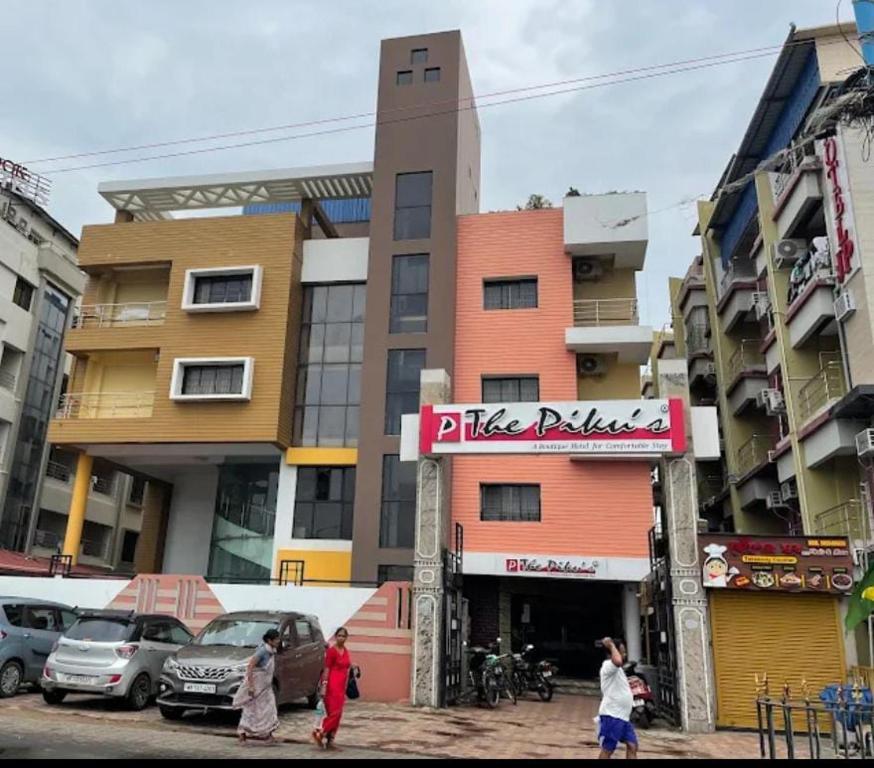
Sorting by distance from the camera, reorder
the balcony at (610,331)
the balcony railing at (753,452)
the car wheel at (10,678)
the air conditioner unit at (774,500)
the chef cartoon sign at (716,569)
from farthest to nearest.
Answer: the balcony railing at (753,452) < the air conditioner unit at (774,500) < the balcony at (610,331) < the chef cartoon sign at (716,569) < the car wheel at (10,678)

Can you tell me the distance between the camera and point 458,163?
84.9ft

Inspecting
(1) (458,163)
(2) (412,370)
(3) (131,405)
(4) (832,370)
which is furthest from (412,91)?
(4) (832,370)

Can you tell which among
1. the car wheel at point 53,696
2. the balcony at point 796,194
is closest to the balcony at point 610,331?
the balcony at point 796,194

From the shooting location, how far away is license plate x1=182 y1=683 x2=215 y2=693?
10.7 meters

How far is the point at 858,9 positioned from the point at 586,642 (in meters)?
19.2

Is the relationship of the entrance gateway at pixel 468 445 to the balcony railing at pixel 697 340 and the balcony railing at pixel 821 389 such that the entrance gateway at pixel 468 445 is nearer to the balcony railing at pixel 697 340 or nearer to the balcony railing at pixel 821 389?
the balcony railing at pixel 821 389

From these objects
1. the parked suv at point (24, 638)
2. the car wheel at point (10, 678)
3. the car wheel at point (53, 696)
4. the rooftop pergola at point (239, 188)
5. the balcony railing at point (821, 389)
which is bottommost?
the car wheel at point (53, 696)

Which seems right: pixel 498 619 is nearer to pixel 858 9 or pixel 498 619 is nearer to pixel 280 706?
pixel 280 706

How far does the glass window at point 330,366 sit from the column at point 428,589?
983 centimetres

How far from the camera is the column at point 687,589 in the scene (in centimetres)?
1283

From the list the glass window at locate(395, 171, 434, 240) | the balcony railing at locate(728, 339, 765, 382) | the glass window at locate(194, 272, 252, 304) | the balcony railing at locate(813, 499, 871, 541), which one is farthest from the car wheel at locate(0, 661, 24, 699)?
the balcony railing at locate(728, 339, 765, 382)

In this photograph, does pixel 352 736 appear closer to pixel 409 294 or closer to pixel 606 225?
pixel 409 294

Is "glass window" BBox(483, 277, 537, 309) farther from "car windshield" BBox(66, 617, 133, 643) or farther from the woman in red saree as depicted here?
the woman in red saree

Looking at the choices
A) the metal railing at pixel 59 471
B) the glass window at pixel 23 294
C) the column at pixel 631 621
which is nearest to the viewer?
the column at pixel 631 621
